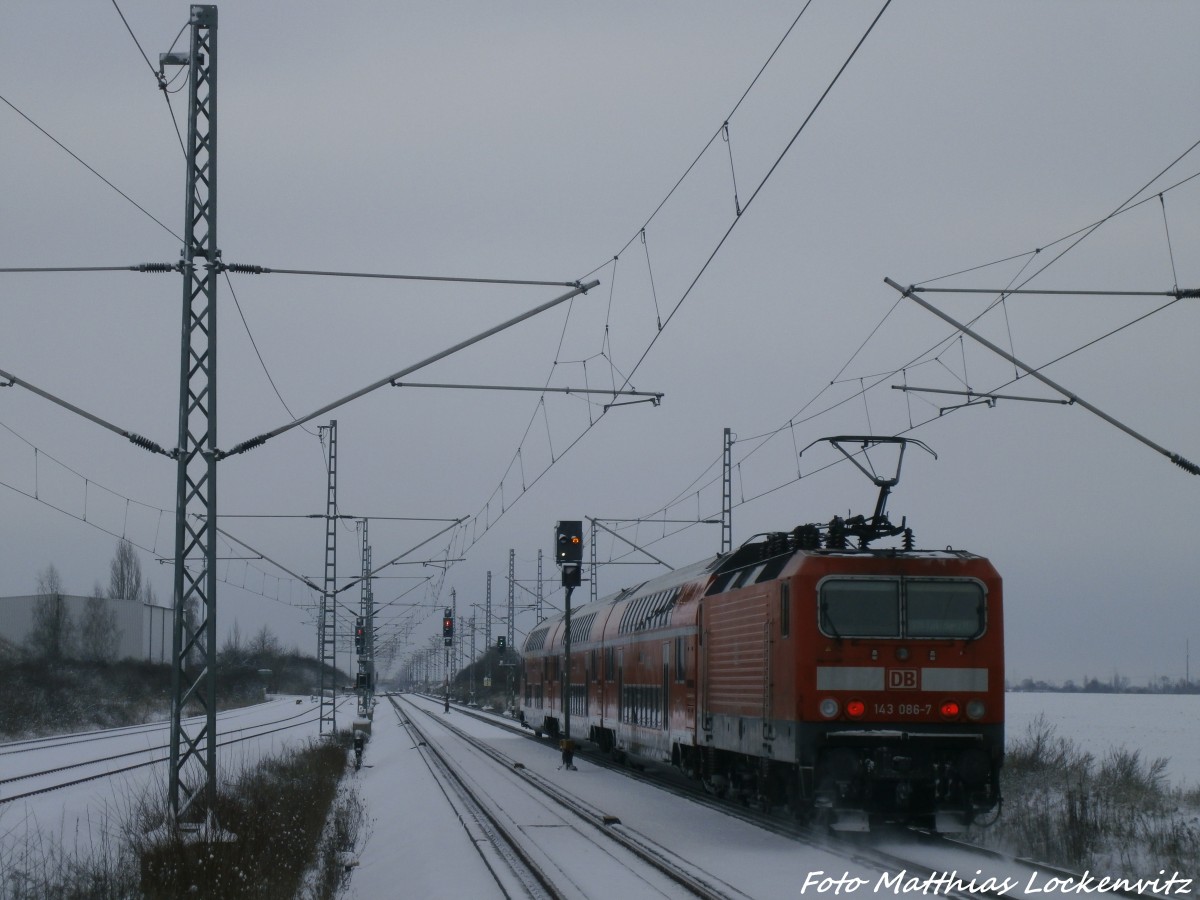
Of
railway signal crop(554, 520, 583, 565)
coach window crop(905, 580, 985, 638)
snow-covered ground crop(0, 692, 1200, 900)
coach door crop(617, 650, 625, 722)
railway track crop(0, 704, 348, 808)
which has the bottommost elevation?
railway track crop(0, 704, 348, 808)

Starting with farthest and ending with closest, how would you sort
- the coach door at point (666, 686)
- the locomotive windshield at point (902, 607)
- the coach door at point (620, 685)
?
the coach door at point (620, 685) → the coach door at point (666, 686) → the locomotive windshield at point (902, 607)

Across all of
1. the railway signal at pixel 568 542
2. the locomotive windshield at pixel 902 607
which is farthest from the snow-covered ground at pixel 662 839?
the railway signal at pixel 568 542

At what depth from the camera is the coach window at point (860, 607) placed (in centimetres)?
1641

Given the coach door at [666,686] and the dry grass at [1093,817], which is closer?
the dry grass at [1093,817]

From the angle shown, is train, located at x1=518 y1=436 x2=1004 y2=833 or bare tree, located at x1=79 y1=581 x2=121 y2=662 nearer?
train, located at x1=518 y1=436 x2=1004 y2=833

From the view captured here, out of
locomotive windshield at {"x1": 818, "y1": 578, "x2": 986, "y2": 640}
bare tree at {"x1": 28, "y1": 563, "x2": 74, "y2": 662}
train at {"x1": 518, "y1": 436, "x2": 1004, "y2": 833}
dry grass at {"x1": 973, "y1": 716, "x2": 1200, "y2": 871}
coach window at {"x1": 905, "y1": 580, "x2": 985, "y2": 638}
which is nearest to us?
dry grass at {"x1": 973, "y1": 716, "x2": 1200, "y2": 871}

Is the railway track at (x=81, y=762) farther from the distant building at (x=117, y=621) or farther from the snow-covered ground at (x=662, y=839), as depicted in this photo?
the distant building at (x=117, y=621)

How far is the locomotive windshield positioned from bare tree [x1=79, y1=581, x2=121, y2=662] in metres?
80.6

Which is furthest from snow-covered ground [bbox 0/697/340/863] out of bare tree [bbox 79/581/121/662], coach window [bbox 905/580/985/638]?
bare tree [bbox 79/581/121/662]

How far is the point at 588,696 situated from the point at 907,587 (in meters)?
18.2

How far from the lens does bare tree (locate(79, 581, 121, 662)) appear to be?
90750 millimetres

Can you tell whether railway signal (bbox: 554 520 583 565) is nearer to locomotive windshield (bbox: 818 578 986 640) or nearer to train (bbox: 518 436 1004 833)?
train (bbox: 518 436 1004 833)

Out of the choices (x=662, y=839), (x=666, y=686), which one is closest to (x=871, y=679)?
(x=662, y=839)

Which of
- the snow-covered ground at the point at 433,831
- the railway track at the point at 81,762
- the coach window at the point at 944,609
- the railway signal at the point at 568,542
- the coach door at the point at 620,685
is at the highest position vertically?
the railway signal at the point at 568,542
